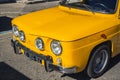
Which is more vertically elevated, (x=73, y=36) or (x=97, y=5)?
(x=97, y=5)

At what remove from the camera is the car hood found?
5.07 metres

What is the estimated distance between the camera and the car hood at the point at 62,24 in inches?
200

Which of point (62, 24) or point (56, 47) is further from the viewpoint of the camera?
point (62, 24)

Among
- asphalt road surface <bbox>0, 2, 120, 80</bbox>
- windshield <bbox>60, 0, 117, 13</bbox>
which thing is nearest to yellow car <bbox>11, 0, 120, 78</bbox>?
windshield <bbox>60, 0, 117, 13</bbox>

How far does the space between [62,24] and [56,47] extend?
672 mm

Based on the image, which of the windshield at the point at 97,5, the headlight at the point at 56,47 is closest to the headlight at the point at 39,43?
the headlight at the point at 56,47

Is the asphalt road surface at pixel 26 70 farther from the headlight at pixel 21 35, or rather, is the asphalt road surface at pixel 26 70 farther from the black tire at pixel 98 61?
the headlight at pixel 21 35

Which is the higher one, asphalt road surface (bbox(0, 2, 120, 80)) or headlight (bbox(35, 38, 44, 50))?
headlight (bbox(35, 38, 44, 50))

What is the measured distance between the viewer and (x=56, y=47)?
16.6 ft

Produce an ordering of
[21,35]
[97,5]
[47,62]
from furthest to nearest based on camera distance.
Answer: [97,5] → [21,35] → [47,62]

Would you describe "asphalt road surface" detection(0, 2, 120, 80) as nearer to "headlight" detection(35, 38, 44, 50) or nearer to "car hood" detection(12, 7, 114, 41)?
"headlight" detection(35, 38, 44, 50)

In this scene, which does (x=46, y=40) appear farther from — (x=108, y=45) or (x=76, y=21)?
(x=108, y=45)

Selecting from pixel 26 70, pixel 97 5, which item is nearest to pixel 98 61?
pixel 97 5

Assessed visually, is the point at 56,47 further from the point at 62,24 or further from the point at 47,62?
the point at 62,24
